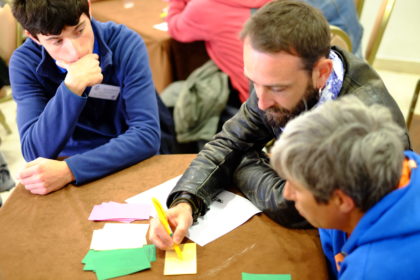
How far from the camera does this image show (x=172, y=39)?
254 centimetres

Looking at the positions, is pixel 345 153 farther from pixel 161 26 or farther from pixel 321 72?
pixel 161 26

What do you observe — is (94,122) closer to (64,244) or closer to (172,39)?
(64,244)

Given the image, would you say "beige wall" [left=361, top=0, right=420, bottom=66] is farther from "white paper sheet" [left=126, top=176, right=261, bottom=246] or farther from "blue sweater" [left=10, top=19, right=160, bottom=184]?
"white paper sheet" [left=126, top=176, right=261, bottom=246]

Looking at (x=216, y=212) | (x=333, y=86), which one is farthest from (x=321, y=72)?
(x=216, y=212)

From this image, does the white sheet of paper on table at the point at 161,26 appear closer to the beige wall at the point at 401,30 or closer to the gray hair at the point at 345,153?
the gray hair at the point at 345,153

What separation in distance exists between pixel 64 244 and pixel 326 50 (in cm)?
89

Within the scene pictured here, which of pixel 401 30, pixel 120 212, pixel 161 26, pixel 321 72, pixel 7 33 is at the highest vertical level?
pixel 321 72

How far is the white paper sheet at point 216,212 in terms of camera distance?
108 cm

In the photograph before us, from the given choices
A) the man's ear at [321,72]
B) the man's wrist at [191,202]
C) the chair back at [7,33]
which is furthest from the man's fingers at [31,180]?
the chair back at [7,33]

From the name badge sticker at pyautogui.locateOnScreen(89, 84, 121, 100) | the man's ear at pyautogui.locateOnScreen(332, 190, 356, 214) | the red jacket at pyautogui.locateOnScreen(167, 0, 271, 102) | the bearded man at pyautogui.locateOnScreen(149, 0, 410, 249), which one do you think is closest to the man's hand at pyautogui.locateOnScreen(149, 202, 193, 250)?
the bearded man at pyautogui.locateOnScreen(149, 0, 410, 249)

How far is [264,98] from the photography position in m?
1.20

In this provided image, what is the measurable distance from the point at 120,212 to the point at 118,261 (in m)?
0.18

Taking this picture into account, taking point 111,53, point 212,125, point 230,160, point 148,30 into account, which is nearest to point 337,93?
point 230,160

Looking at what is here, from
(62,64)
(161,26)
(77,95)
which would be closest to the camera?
(77,95)
